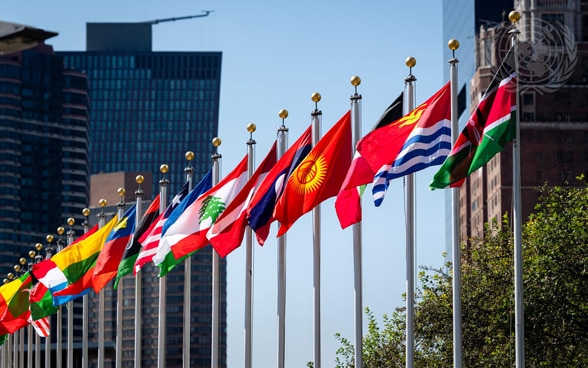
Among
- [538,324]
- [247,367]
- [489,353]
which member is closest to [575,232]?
[538,324]

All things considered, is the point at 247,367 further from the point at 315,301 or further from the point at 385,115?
the point at 385,115

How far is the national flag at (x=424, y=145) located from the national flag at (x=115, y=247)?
1949cm

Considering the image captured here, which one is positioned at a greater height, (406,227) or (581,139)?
Answer: (581,139)


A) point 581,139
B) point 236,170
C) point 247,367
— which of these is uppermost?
point 581,139

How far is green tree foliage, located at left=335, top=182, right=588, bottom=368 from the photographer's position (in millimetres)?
62188

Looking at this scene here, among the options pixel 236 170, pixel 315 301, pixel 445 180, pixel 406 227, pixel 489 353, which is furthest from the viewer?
pixel 489 353

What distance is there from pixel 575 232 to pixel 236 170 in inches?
738

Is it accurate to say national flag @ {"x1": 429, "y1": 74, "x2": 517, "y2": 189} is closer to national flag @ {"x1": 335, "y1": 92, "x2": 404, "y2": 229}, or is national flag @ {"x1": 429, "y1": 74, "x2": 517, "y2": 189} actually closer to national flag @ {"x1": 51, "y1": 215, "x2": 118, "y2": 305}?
national flag @ {"x1": 335, "y1": 92, "x2": 404, "y2": 229}

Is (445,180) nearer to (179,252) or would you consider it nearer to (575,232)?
(179,252)

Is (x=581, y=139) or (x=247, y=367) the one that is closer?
(x=247, y=367)

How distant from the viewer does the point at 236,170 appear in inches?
1999

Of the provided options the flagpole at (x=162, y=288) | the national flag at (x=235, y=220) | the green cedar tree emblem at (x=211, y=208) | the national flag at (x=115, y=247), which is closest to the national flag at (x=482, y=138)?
the national flag at (x=235, y=220)

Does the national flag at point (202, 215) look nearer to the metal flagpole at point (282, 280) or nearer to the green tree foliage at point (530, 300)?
the metal flagpole at point (282, 280)

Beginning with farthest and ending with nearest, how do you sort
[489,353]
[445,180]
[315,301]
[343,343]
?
[343,343], [489,353], [315,301], [445,180]
